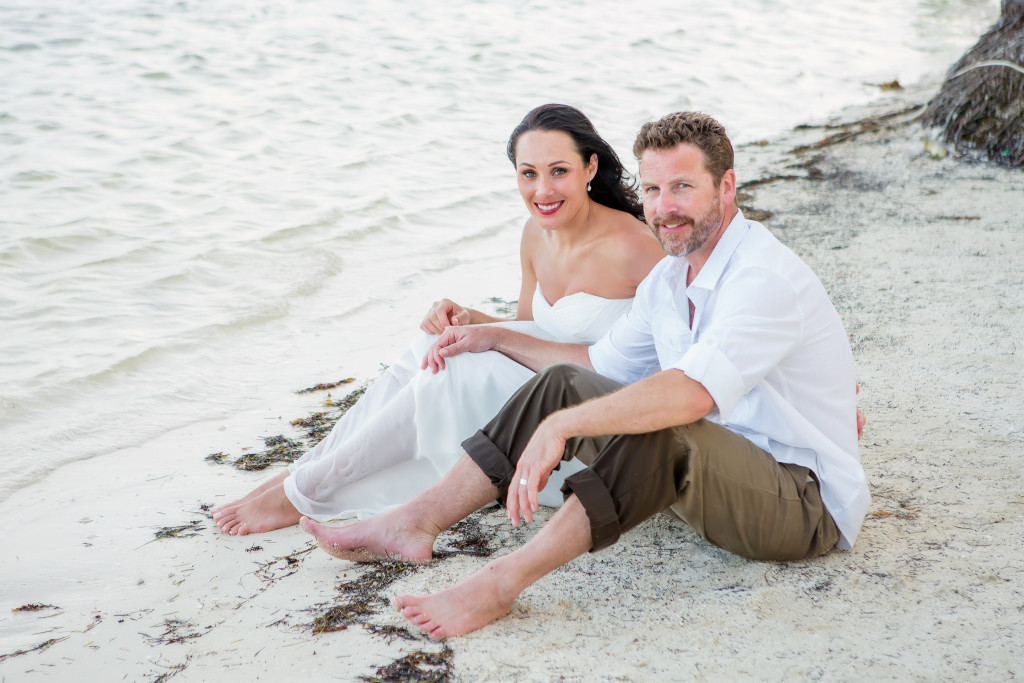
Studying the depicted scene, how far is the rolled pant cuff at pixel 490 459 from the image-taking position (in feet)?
9.12

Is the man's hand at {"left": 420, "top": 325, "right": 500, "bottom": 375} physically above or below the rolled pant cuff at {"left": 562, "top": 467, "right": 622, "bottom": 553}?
above

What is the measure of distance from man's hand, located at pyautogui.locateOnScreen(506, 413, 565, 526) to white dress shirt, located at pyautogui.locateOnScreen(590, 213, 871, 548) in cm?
36

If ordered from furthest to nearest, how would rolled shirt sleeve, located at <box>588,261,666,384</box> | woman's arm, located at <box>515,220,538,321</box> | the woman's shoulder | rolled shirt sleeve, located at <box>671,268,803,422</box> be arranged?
1. woman's arm, located at <box>515,220,538,321</box>
2. the woman's shoulder
3. rolled shirt sleeve, located at <box>588,261,666,384</box>
4. rolled shirt sleeve, located at <box>671,268,803,422</box>

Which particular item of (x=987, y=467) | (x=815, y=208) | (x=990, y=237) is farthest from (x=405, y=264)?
(x=987, y=467)

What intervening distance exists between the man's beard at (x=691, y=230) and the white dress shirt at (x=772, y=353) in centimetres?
6

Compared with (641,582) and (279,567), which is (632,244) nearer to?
(641,582)

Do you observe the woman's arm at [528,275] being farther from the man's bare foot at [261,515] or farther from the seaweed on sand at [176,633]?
the seaweed on sand at [176,633]

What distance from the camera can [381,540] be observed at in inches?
113

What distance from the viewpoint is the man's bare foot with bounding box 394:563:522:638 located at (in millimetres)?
2422

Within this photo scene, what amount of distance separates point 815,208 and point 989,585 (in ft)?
15.4

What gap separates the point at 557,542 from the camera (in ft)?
7.82

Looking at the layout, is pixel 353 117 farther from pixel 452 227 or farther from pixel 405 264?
pixel 405 264

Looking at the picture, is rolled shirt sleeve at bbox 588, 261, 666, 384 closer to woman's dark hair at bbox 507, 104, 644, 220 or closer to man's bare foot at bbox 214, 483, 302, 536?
woman's dark hair at bbox 507, 104, 644, 220

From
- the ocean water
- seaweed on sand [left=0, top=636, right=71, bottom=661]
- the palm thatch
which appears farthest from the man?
the palm thatch
